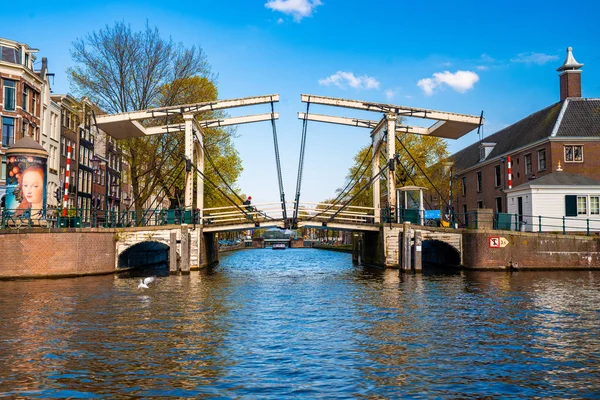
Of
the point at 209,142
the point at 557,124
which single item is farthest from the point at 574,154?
the point at 209,142

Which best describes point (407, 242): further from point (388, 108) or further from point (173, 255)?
point (173, 255)

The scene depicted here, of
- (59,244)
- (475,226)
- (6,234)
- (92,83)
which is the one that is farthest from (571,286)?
(92,83)

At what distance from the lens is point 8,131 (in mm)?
34125

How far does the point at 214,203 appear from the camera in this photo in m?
41.9

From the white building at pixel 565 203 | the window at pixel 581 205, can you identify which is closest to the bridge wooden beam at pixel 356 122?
the white building at pixel 565 203

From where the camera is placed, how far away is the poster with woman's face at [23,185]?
23.2 meters

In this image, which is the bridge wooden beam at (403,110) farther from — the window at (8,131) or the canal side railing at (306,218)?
the window at (8,131)

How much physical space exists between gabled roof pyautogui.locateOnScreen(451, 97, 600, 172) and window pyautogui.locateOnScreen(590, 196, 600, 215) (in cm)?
544

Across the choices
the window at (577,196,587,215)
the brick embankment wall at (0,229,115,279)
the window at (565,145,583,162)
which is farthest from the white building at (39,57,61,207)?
the window at (565,145,583,162)

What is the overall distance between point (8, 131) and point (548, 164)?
32922 mm

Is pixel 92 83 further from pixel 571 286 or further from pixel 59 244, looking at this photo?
pixel 571 286

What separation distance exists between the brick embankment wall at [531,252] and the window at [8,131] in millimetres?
27458

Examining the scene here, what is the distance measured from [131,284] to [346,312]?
9679 mm

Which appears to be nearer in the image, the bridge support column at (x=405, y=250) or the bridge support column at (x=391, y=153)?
the bridge support column at (x=405, y=250)
